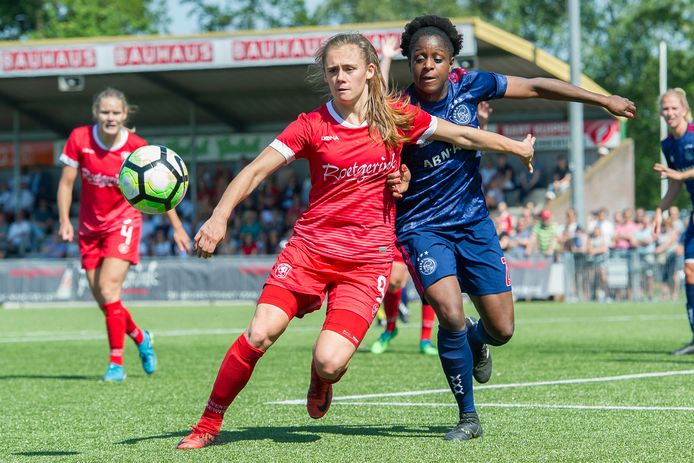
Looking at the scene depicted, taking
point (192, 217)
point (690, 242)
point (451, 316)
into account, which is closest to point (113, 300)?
point (451, 316)

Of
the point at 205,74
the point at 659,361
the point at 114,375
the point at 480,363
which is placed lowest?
the point at 659,361

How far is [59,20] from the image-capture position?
191 feet

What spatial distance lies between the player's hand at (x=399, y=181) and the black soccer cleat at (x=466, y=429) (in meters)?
1.24

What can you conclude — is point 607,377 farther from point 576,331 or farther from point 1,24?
point 1,24

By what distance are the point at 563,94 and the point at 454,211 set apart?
908mm

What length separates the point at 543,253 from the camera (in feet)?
80.5

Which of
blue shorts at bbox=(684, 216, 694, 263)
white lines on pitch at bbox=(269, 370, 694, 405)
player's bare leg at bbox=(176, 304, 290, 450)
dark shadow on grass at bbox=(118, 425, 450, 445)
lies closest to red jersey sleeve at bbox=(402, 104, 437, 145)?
player's bare leg at bbox=(176, 304, 290, 450)

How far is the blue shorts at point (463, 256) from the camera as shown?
6461 mm

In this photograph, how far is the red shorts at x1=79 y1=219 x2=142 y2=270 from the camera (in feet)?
32.6

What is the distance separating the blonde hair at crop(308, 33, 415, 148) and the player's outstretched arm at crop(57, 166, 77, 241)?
4475 millimetres

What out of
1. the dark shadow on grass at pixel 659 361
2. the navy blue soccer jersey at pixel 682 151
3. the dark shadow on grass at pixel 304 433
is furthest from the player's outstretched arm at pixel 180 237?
the navy blue soccer jersey at pixel 682 151

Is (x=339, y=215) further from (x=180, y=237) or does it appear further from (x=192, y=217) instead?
(x=192, y=217)

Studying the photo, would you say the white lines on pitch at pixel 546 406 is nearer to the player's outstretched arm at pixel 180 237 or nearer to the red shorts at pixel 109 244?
the player's outstretched arm at pixel 180 237

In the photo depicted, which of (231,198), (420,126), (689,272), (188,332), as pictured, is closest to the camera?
(231,198)
